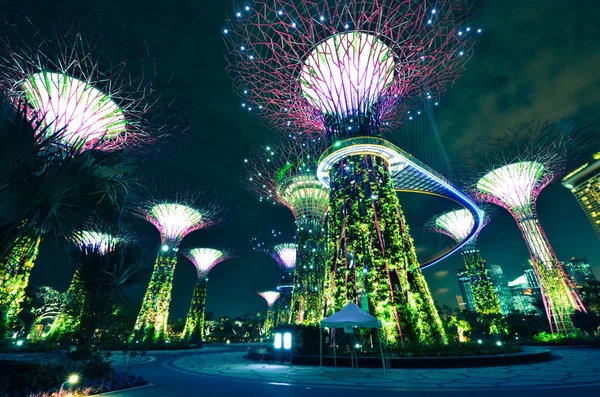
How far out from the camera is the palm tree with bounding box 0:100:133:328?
14.4 feet

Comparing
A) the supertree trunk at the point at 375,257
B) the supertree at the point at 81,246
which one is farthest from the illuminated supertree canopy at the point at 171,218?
the supertree trunk at the point at 375,257

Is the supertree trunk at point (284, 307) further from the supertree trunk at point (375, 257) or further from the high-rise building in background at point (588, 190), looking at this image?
the high-rise building in background at point (588, 190)

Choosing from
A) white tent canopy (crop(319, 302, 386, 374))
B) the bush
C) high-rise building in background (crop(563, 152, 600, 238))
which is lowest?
the bush

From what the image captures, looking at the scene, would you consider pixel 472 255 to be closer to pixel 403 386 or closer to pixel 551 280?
pixel 551 280

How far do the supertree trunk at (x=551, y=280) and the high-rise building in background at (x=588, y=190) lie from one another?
1998 inches

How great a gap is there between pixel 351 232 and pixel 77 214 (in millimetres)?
11976

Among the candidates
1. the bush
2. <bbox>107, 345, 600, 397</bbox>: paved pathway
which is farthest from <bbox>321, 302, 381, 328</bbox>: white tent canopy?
the bush

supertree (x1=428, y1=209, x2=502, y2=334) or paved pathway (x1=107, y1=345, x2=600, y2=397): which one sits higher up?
supertree (x1=428, y1=209, x2=502, y2=334)

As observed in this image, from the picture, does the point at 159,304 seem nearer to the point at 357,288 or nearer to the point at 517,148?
the point at 357,288

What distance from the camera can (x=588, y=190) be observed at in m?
63.6

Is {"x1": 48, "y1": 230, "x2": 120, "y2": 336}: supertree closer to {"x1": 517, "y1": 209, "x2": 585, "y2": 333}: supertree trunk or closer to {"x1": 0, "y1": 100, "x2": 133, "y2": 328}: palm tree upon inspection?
{"x1": 0, "y1": 100, "x2": 133, "y2": 328}: palm tree

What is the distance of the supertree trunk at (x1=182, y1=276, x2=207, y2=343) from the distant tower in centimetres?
3465

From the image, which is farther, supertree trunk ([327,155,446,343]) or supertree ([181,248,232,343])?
supertree ([181,248,232,343])

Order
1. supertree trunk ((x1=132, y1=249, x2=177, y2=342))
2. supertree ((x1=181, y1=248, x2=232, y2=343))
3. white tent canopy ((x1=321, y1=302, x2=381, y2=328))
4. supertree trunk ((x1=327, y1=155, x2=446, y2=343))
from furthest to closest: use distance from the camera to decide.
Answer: supertree ((x1=181, y1=248, x2=232, y2=343))
supertree trunk ((x1=132, y1=249, x2=177, y2=342))
supertree trunk ((x1=327, y1=155, x2=446, y2=343))
white tent canopy ((x1=321, y1=302, x2=381, y2=328))
